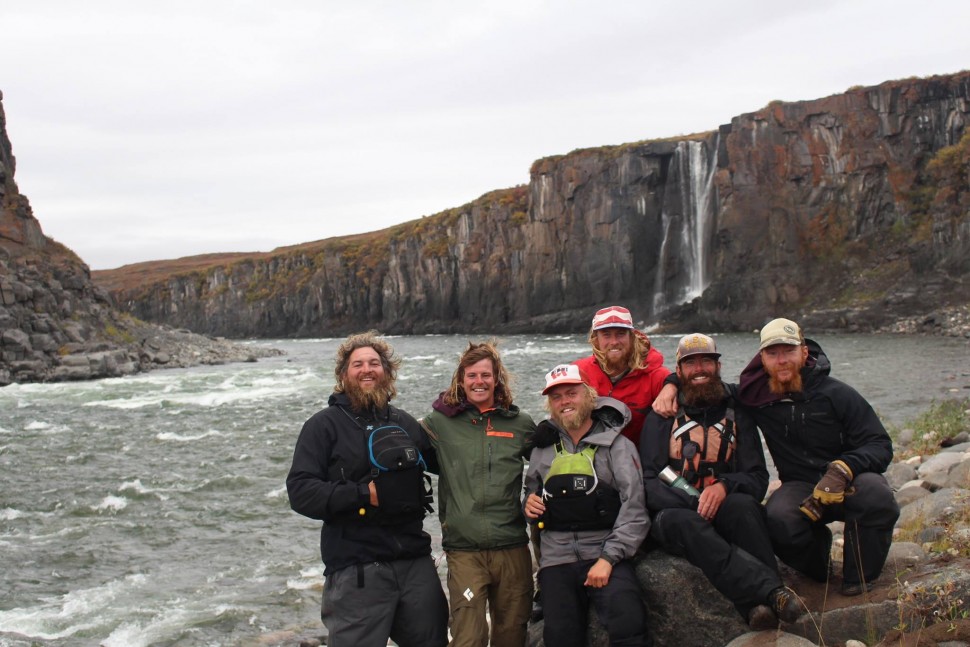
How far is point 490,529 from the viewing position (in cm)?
575

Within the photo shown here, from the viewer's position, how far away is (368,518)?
5.53 metres

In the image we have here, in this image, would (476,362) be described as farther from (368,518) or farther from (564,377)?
(368,518)

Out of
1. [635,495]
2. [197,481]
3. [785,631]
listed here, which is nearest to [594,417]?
[635,495]

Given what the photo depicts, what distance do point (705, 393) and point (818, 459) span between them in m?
1.01

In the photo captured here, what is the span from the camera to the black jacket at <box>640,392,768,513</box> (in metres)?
5.60

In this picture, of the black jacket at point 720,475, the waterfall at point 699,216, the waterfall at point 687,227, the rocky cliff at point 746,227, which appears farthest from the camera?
the waterfall at point 687,227

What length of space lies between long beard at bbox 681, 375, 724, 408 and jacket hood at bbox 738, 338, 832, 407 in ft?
0.88

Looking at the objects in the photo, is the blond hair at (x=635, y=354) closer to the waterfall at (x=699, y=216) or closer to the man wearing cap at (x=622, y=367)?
the man wearing cap at (x=622, y=367)

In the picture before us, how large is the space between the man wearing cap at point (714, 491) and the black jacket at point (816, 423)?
7.9 inches

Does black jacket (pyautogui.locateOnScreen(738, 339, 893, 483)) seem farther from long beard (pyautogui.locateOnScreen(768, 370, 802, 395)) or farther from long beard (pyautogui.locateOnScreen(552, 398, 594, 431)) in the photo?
long beard (pyautogui.locateOnScreen(552, 398, 594, 431))

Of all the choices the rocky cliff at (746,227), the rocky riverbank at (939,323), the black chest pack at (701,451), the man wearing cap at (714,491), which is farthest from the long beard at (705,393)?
the rocky cliff at (746,227)

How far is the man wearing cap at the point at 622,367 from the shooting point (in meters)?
6.43

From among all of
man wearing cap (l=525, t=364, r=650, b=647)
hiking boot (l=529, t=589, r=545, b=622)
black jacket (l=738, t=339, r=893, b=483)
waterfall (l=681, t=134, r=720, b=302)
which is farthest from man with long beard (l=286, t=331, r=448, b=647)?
waterfall (l=681, t=134, r=720, b=302)

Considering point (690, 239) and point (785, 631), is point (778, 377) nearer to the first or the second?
point (785, 631)
